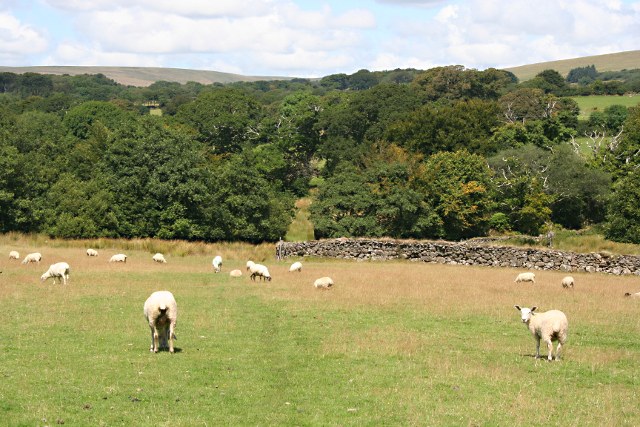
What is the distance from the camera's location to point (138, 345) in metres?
20.5

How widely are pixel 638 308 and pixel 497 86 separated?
370ft

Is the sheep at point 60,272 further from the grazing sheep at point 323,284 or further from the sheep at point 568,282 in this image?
the sheep at point 568,282

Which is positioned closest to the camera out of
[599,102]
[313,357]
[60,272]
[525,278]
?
[313,357]

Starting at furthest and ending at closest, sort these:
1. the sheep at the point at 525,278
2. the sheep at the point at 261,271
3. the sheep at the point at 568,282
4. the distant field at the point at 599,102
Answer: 1. the distant field at the point at 599,102
2. the sheep at the point at 525,278
3. the sheep at the point at 261,271
4. the sheep at the point at 568,282

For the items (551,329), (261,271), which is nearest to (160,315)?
(551,329)

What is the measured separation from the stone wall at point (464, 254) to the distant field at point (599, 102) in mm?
88326

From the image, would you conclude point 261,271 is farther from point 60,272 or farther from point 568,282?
point 568,282

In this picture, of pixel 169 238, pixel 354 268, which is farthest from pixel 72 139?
pixel 354 268

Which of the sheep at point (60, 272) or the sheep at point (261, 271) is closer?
the sheep at point (60, 272)

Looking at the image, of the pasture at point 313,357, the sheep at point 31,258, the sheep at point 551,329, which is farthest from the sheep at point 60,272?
the sheep at point 551,329

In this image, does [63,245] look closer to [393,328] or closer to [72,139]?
→ [393,328]

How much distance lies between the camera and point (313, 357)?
19.4 m

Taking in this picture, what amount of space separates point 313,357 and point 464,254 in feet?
109

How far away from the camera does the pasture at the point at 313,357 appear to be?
575 inches
